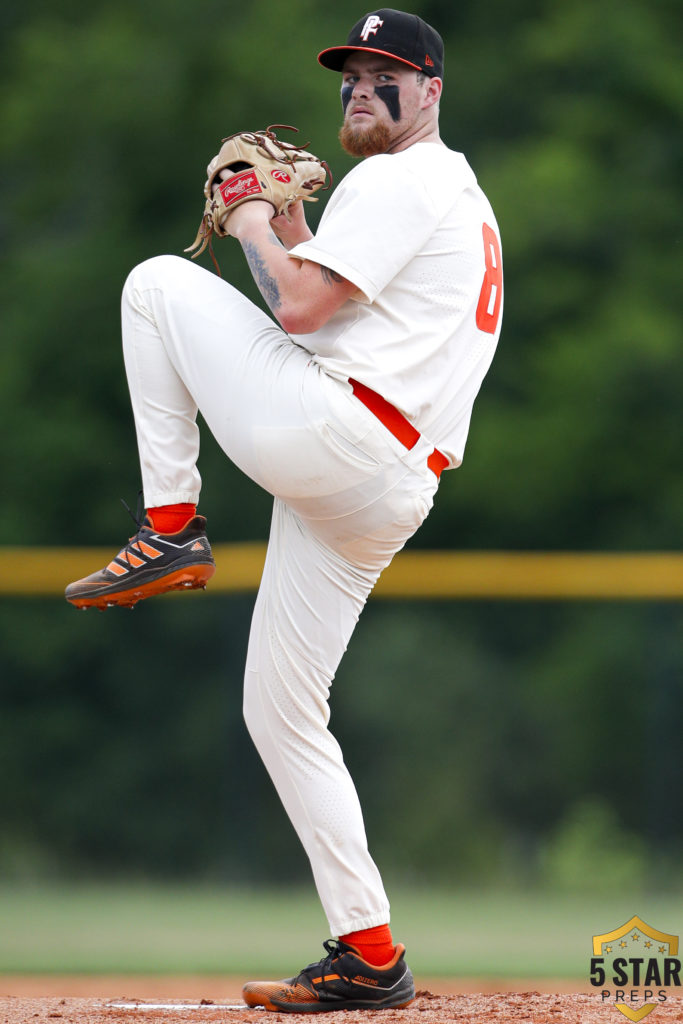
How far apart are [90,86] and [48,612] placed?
15.8 ft

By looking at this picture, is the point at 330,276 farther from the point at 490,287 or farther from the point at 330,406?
the point at 490,287

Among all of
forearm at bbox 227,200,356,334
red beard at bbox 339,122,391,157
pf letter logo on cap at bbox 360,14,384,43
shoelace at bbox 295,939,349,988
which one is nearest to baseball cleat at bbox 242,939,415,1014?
shoelace at bbox 295,939,349,988

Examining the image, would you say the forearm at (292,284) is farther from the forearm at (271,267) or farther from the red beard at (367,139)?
the red beard at (367,139)

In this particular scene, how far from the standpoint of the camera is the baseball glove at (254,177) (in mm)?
3434

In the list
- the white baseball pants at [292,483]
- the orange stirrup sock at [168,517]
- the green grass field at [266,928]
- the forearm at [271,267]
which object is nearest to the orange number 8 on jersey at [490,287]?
the white baseball pants at [292,483]

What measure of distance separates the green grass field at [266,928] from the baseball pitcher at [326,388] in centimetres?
229

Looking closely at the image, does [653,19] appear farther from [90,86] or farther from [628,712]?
[628,712]

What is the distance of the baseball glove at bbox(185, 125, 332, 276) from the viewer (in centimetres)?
343

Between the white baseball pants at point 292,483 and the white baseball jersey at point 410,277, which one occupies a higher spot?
the white baseball jersey at point 410,277

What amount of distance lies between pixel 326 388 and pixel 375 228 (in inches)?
15.1

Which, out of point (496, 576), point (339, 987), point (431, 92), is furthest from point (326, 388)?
point (496, 576)

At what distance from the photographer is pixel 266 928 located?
23.1 ft

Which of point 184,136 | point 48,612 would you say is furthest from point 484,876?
point 184,136

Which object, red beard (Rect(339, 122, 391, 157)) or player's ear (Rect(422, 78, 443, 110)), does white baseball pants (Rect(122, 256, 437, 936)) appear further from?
player's ear (Rect(422, 78, 443, 110))
